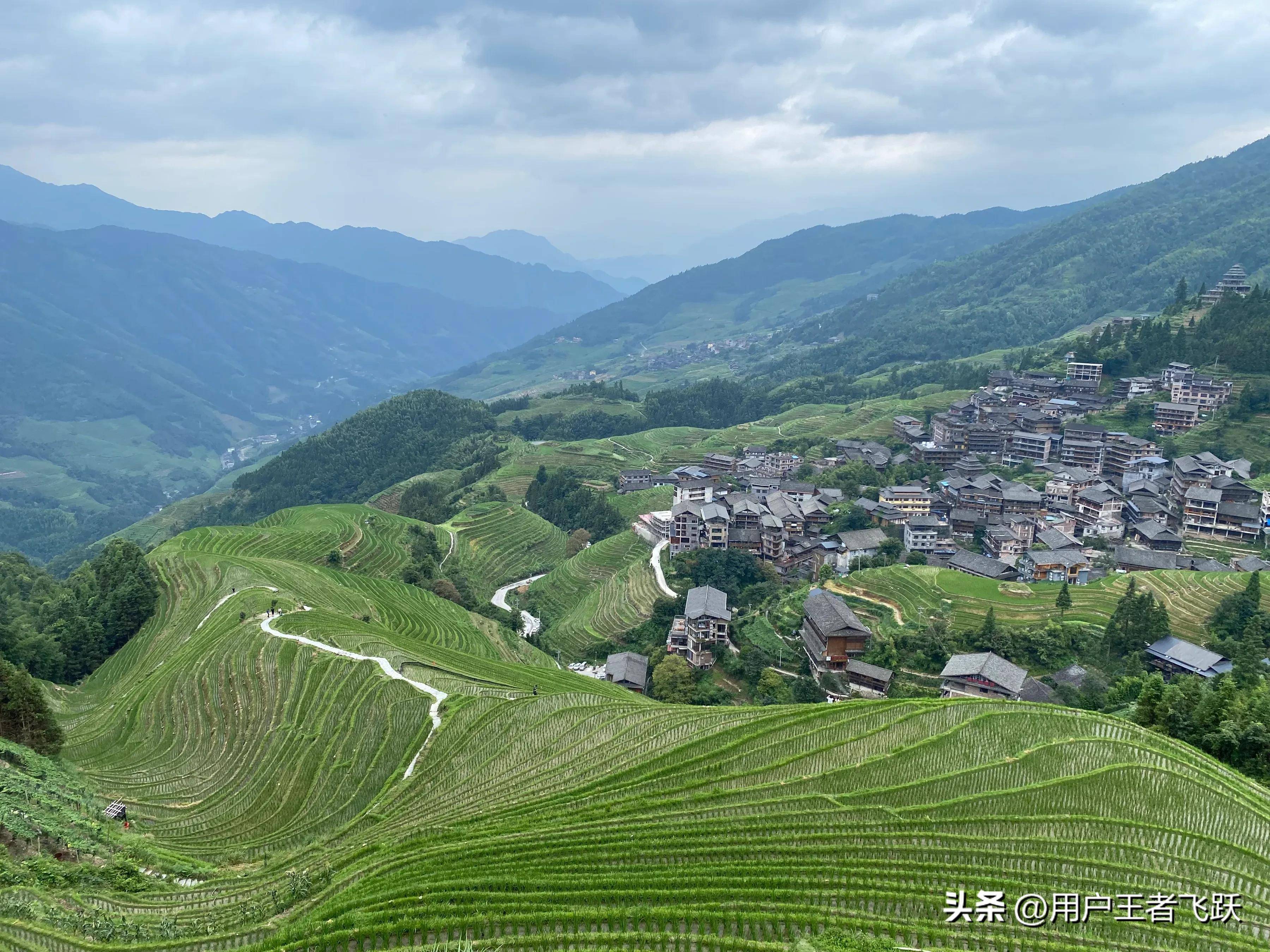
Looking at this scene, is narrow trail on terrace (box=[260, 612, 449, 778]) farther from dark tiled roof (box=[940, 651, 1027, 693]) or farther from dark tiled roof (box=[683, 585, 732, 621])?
dark tiled roof (box=[940, 651, 1027, 693])

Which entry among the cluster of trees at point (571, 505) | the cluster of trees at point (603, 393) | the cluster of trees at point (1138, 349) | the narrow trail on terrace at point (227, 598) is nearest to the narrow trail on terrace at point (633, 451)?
the cluster of trees at point (571, 505)

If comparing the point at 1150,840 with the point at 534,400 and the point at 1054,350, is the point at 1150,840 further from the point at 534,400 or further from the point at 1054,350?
the point at 534,400

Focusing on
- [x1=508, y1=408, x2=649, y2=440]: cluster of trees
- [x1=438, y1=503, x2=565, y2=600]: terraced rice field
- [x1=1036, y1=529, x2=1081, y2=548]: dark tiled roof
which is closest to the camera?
[x1=1036, y1=529, x2=1081, y2=548]: dark tiled roof

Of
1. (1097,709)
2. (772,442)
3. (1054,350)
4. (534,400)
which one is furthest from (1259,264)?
(1097,709)

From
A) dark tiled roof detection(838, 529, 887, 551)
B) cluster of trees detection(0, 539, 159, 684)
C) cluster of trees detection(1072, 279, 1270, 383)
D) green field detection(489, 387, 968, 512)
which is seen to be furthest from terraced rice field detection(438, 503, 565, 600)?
cluster of trees detection(1072, 279, 1270, 383)

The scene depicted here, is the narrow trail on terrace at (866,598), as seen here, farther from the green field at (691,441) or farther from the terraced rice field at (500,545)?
the green field at (691,441)

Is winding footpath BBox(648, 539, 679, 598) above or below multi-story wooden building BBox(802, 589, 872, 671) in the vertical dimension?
below
